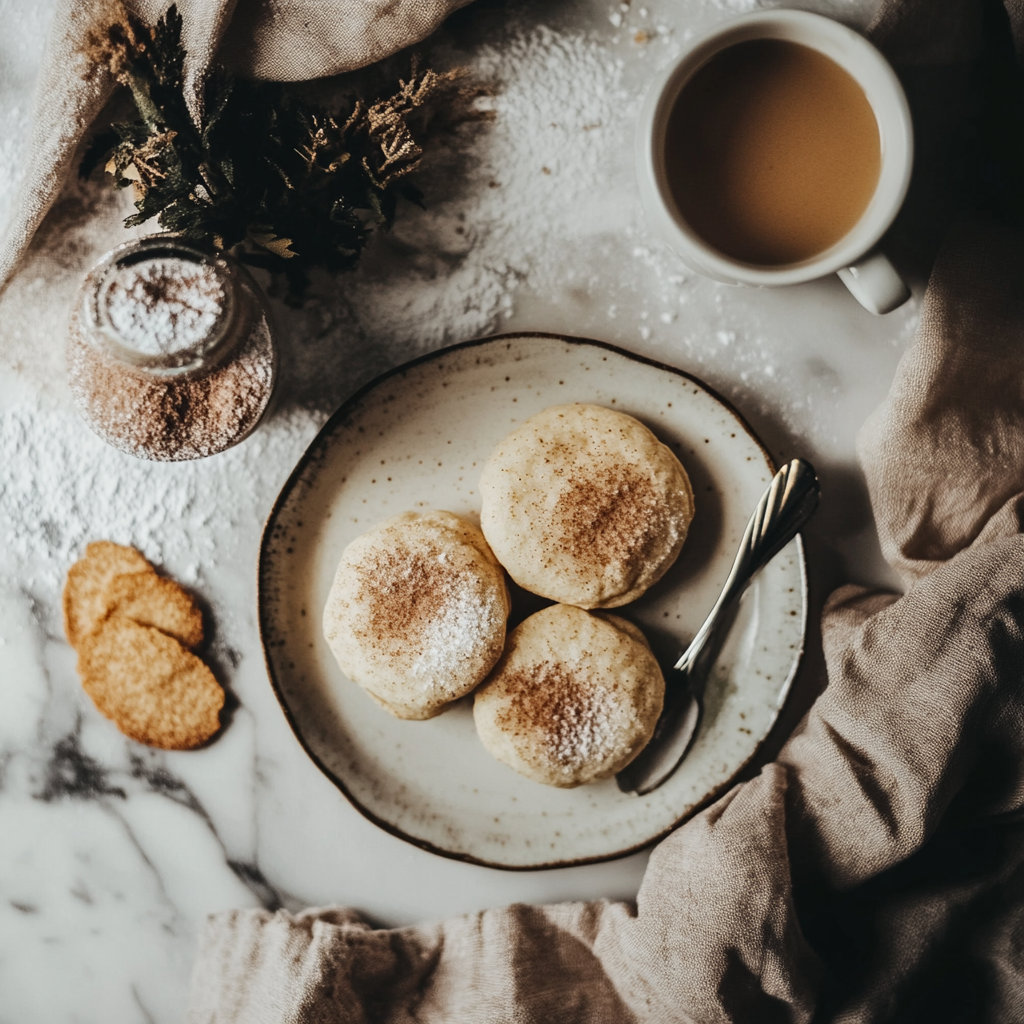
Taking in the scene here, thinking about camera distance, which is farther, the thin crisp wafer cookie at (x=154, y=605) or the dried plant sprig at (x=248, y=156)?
the thin crisp wafer cookie at (x=154, y=605)

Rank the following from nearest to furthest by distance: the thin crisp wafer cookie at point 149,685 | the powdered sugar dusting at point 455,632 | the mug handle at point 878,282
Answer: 1. the mug handle at point 878,282
2. the powdered sugar dusting at point 455,632
3. the thin crisp wafer cookie at point 149,685

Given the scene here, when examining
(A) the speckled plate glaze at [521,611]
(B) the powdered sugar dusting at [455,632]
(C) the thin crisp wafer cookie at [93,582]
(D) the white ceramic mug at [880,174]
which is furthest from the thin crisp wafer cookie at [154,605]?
(D) the white ceramic mug at [880,174]

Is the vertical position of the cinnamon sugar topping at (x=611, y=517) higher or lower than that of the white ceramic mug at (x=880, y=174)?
lower

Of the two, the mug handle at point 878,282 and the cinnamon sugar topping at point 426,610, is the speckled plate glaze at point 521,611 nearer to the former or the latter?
the cinnamon sugar topping at point 426,610

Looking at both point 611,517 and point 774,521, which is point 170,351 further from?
point 774,521


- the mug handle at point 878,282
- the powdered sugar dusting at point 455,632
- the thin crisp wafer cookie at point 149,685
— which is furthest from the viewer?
the thin crisp wafer cookie at point 149,685

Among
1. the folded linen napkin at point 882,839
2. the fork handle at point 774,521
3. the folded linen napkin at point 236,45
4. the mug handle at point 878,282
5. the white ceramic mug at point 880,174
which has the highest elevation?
the folded linen napkin at point 236,45
